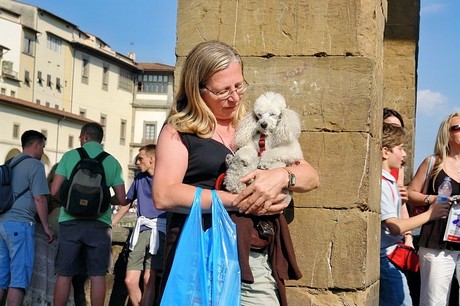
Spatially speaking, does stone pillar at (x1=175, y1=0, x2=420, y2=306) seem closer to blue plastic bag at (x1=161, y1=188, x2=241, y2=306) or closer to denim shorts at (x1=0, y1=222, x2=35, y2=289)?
blue plastic bag at (x1=161, y1=188, x2=241, y2=306)

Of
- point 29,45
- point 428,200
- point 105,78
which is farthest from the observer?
point 105,78

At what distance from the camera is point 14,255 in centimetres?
658

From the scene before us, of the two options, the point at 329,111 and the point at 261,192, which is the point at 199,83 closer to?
the point at 261,192

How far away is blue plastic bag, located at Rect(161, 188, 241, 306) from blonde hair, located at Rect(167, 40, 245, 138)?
0.34m

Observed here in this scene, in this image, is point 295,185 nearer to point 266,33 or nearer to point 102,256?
point 266,33

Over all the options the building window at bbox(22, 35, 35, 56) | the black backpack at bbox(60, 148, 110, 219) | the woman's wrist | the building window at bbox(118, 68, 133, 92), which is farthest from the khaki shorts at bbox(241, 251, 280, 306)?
the building window at bbox(118, 68, 133, 92)

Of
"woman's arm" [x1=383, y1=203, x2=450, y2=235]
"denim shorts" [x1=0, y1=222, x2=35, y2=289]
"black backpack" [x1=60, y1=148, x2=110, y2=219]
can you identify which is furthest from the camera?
"denim shorts" [x1=0, y1=222, x2=35, y2=289]

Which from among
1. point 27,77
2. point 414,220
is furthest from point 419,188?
point 27,77

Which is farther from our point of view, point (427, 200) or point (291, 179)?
point (427, 200)

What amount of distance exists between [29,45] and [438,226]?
51.9m

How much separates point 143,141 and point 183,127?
64396 millimetres

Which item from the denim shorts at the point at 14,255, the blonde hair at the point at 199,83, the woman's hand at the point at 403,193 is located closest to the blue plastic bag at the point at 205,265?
the blonde hair at the point at 199,83

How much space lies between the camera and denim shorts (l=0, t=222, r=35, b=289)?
6.59 m

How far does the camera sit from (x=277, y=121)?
3.28 meters
